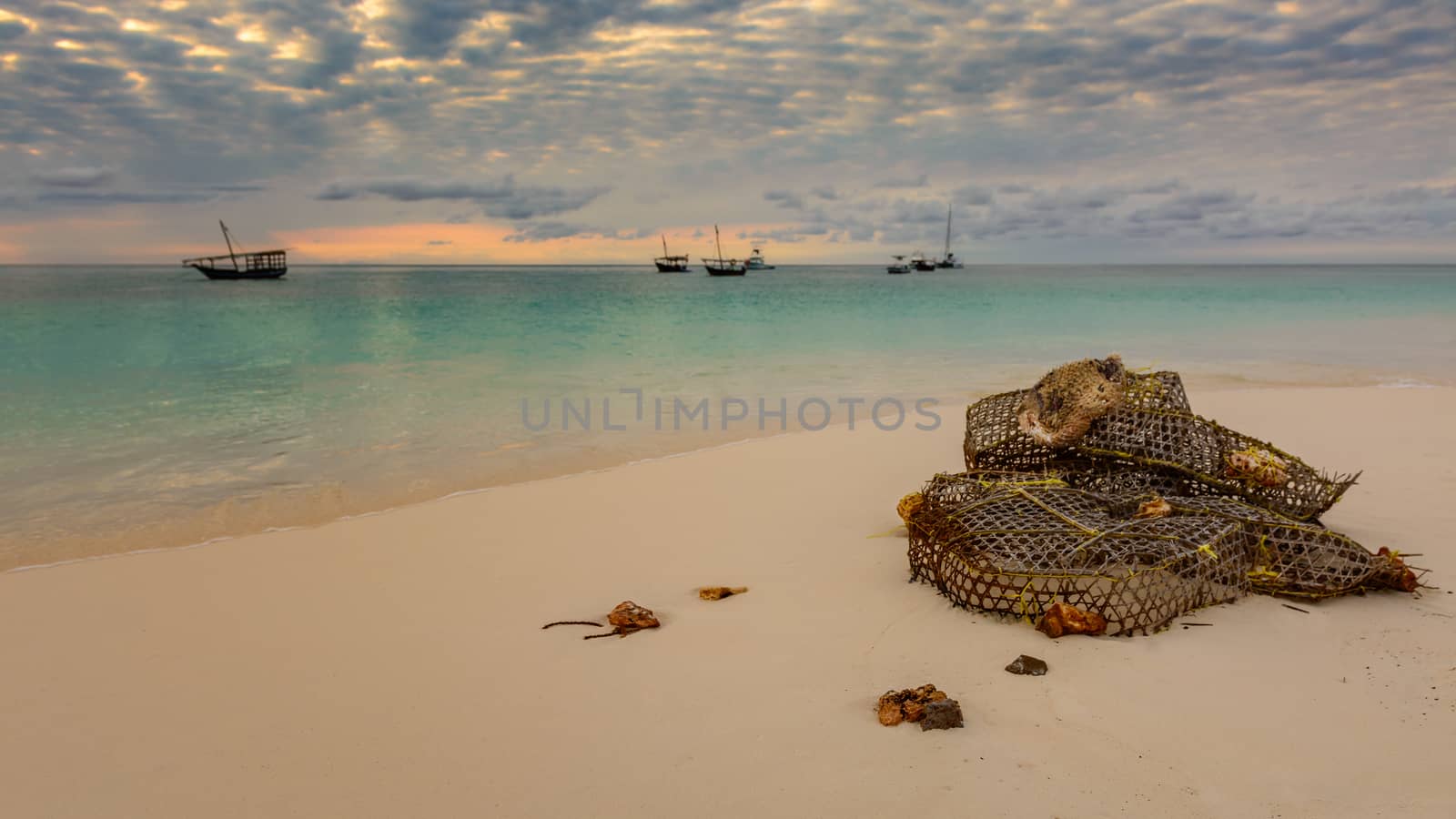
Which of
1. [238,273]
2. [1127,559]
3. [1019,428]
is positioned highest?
[238,273]

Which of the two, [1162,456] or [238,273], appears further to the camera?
[238,273]

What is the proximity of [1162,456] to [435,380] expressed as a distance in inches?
506

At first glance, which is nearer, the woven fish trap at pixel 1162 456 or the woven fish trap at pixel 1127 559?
the woven fish trap at pixel 1127 559

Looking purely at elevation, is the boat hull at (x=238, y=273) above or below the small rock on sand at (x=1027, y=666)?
above

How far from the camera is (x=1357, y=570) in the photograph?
352 centimetres

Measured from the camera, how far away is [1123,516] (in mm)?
3996

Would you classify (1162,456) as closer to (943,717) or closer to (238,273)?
(943,717)

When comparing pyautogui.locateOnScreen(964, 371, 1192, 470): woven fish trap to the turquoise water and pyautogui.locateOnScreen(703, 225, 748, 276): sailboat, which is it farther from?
pyautogui.locateOnScreen(703, 225, 748, 276): sailboat

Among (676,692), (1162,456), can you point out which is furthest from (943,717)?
(1162,456)

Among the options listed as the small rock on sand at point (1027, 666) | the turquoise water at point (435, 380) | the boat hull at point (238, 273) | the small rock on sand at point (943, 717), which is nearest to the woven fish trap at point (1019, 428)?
the small rock on sand at point (1027, 666)

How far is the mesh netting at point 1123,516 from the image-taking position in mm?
3377

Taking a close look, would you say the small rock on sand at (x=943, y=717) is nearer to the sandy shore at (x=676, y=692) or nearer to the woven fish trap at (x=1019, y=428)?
the sandy shore at (x=676, y=692)

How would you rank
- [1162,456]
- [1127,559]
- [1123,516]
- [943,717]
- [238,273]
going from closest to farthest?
[943,717] < [1127,559] < [1123,516] < [1162,456] < [238,273]

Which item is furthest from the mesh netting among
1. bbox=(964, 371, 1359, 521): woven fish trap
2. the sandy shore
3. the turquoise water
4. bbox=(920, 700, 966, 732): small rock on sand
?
the turquoise water
